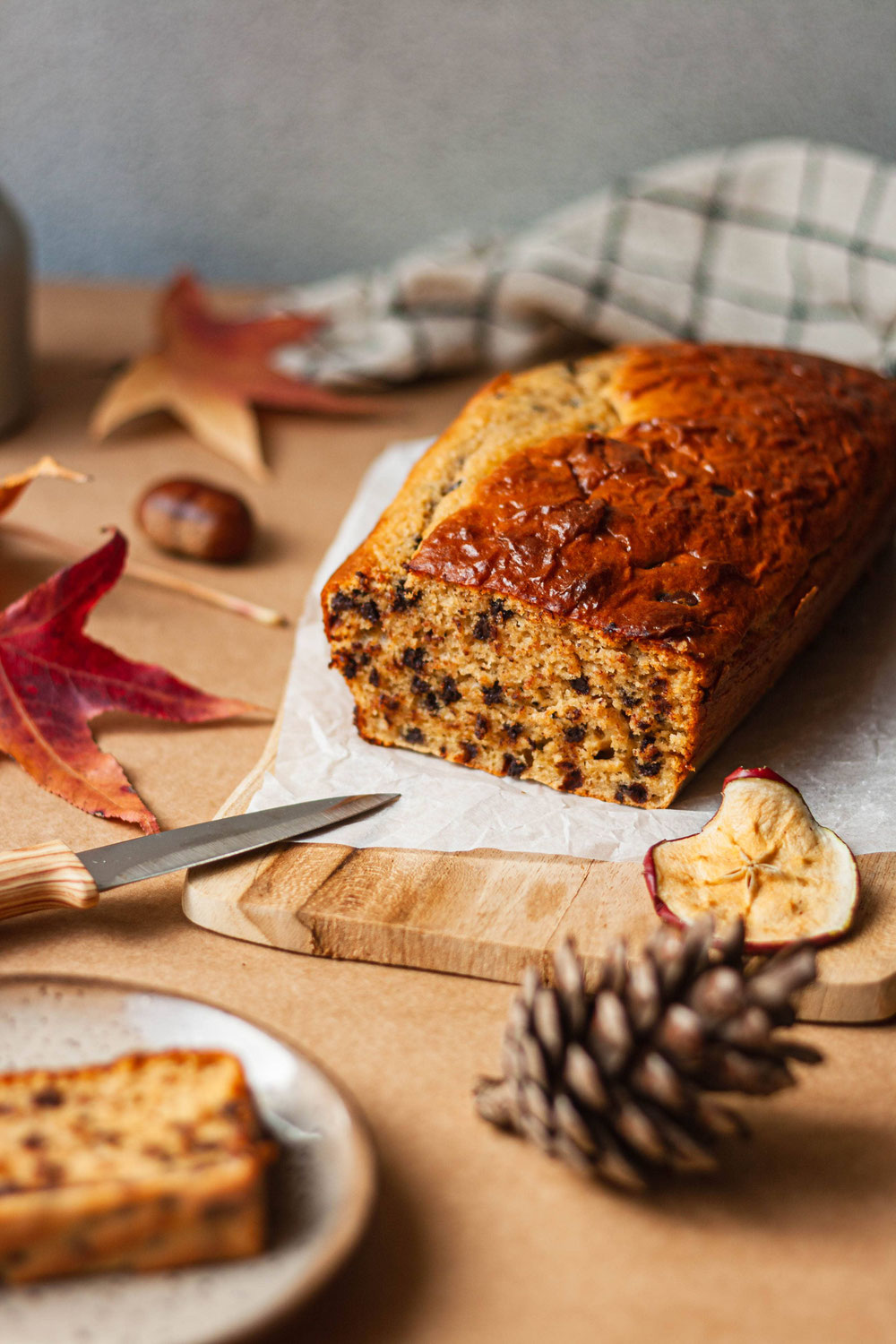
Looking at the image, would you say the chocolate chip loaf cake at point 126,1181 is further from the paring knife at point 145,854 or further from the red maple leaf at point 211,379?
the red maple leaf at point 211,379

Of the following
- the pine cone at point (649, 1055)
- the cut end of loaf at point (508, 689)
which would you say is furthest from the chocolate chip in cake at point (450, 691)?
the pine cone at point (649, 1055)

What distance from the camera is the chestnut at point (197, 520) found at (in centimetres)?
253

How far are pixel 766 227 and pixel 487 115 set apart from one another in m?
0.89

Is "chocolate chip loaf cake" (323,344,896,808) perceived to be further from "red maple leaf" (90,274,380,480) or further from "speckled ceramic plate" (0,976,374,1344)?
"red maple leaf" (90,274,380,480)

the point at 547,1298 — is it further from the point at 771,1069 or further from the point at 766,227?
the point at 766,227

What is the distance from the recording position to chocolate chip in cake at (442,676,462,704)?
76.7 inches

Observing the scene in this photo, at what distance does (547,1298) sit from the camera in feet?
3.76

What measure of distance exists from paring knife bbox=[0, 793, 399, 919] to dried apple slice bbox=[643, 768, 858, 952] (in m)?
0.45

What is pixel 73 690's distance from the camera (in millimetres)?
1946

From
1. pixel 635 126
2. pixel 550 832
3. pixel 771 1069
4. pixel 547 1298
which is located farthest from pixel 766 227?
pixel 547 1298

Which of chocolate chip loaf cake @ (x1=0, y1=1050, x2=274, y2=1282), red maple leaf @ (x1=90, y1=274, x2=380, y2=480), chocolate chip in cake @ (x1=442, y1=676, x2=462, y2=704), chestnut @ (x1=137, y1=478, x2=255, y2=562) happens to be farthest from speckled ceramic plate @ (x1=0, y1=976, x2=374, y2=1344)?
red maple leaf @ (x1=90, y1=274, x2=380, y2=480)

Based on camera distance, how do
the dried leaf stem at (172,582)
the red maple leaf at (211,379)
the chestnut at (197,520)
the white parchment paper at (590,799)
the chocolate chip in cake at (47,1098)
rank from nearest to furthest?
the chocolate chip in cake at (47,1098) < the white parchment paper at (590,799) < the dried leaf stem at (172,582) < the chestnut at (197,520) < the red maple leaf at (211,379)

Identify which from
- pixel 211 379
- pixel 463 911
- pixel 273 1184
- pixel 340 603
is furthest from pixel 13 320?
pixel 273 1184

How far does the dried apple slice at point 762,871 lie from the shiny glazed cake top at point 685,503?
0.24 metres
